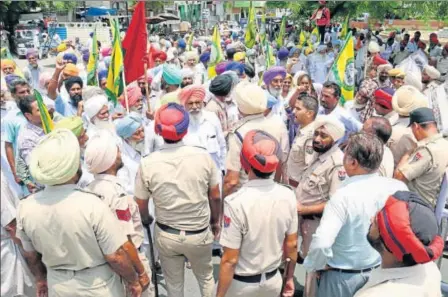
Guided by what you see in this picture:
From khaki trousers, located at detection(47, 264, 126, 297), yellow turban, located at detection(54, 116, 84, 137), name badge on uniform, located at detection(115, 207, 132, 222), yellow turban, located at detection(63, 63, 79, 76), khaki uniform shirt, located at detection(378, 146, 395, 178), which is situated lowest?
khaki trousers, located at detection(47, 264, 126, 297)

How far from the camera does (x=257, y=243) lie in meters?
2.54

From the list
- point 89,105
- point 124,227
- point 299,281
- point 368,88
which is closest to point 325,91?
point 368,88

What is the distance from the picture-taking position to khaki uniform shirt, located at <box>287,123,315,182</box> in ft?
11.9

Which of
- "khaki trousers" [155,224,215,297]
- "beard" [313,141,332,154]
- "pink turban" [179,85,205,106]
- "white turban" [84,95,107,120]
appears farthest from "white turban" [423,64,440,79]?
"khaki trousers" [155,224,215,297]

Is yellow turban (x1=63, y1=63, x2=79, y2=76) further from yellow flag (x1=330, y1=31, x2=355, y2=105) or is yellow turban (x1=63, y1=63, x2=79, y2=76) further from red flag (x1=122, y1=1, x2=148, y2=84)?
yellow flag (x1=330, y1=31, x2=355, y2=105)

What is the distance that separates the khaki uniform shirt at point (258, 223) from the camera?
2479 millimetres

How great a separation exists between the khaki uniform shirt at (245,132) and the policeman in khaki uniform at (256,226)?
108cm

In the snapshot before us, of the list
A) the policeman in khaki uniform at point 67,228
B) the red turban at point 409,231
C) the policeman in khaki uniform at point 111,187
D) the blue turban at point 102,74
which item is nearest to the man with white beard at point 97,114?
the policeman in khaki uniform at point 111,187

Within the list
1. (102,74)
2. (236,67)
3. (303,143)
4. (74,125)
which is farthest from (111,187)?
(102,74)

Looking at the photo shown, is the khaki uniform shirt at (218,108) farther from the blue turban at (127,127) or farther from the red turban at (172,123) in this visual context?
the red turban at (172,123)

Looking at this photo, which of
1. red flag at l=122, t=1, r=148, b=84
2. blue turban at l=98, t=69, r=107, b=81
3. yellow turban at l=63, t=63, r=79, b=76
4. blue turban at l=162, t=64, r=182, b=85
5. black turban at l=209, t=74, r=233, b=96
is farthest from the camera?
blue turban at l=98, t=69, r=107, b=81

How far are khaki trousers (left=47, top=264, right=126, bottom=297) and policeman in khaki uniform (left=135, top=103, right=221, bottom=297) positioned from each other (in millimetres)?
615

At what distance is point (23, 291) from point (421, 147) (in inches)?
117

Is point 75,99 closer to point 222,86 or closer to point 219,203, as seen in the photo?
point 222,86
